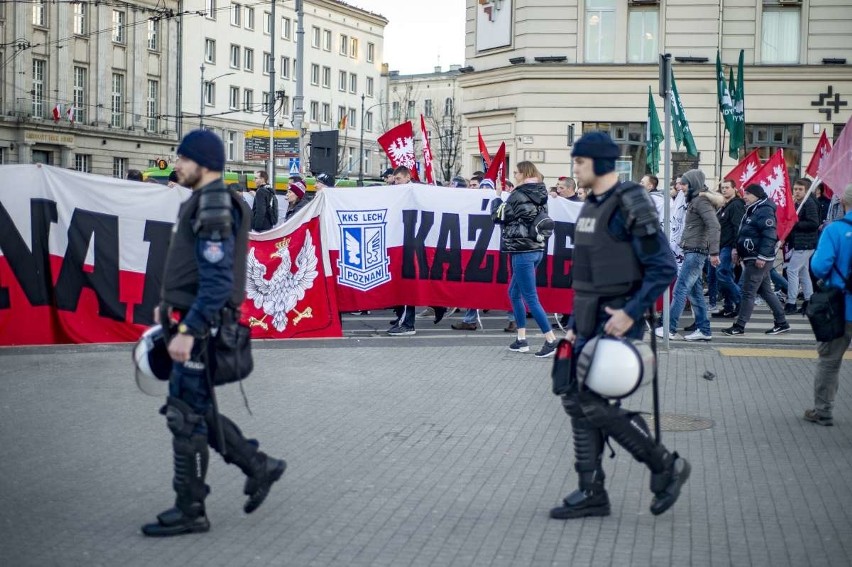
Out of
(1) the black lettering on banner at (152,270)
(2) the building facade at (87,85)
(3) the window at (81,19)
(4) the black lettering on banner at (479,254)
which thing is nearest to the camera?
(1) the black lettering on banner at (152,270)

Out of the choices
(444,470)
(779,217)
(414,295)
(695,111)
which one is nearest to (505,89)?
(695,111)

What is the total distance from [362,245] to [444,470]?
6.94m

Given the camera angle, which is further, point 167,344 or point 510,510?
point 510,510

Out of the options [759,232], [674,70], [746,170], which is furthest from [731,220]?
[674,70]

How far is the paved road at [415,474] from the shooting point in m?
5.25

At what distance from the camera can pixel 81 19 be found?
204 ft

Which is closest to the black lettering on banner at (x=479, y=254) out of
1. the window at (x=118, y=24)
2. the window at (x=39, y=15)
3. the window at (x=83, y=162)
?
the window at (x=39, y=15)

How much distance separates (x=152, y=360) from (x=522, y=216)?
6791 mm

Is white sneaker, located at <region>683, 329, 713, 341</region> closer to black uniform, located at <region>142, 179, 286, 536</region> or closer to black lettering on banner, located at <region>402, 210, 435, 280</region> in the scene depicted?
black lettering on banner, located at <region>402, 210, 435, 280</region>

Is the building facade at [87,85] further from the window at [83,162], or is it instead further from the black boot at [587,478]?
the black boot at [587,478]

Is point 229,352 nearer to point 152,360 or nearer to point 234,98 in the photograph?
point 152,360

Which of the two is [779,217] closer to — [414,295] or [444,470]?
[414,295]

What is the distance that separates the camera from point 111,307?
1189 cm

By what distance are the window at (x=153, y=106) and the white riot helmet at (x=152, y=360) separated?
6496 cm
